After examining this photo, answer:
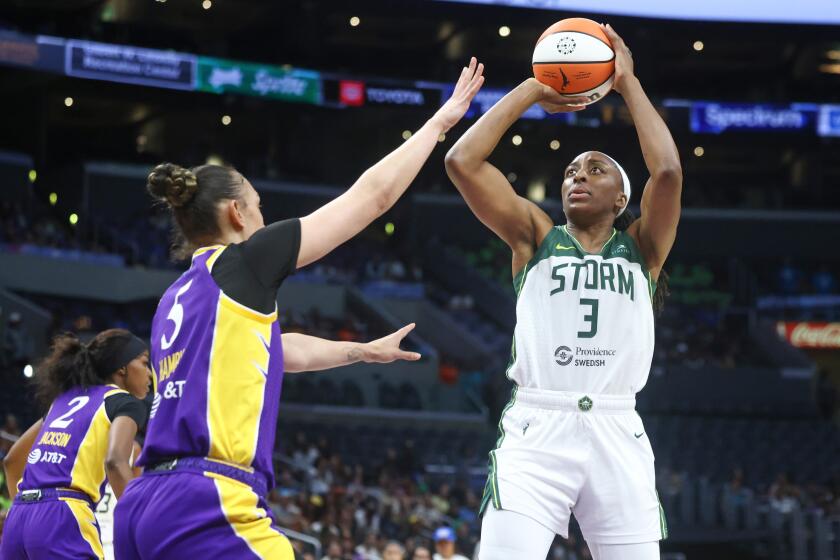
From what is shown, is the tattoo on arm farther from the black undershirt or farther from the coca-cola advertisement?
the coca-cola advertisement

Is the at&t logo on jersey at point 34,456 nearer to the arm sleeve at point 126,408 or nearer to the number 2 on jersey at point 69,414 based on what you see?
the number 2 on jersey at point 69,414

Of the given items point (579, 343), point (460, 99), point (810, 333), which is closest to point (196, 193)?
point (460, 99)

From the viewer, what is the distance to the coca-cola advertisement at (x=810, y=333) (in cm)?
3150

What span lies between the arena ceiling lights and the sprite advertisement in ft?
22.9

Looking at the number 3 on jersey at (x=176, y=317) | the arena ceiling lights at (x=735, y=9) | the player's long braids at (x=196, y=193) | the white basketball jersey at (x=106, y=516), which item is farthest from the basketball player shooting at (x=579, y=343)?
the arena ceiling lights at (x=735, y=9)

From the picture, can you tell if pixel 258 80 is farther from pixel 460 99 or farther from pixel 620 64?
pixel 460 99

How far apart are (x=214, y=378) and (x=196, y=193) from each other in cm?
60

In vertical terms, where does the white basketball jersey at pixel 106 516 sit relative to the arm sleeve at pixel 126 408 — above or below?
below

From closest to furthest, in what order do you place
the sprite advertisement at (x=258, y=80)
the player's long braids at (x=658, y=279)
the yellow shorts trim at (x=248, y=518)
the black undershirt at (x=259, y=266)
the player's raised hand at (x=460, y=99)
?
the yellow shorts trim at (x=248, y=518)
the black undershirt at (x=259, y=266)
the player's raised hand at (x=460, y=99)
the player's long braids at (x=658, y=279)
the sprite advertisement at (x=258, y=80)

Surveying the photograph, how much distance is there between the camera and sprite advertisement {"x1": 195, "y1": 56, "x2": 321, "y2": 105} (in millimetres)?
27969

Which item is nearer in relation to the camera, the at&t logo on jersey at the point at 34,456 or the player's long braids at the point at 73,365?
the at&t logo on jersey at the point at 34,456

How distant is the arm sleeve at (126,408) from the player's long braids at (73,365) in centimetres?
18

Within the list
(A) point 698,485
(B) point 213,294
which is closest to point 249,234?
(B) point 213,294

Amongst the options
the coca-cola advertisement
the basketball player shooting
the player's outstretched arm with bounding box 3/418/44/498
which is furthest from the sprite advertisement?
the basketball player shooting
